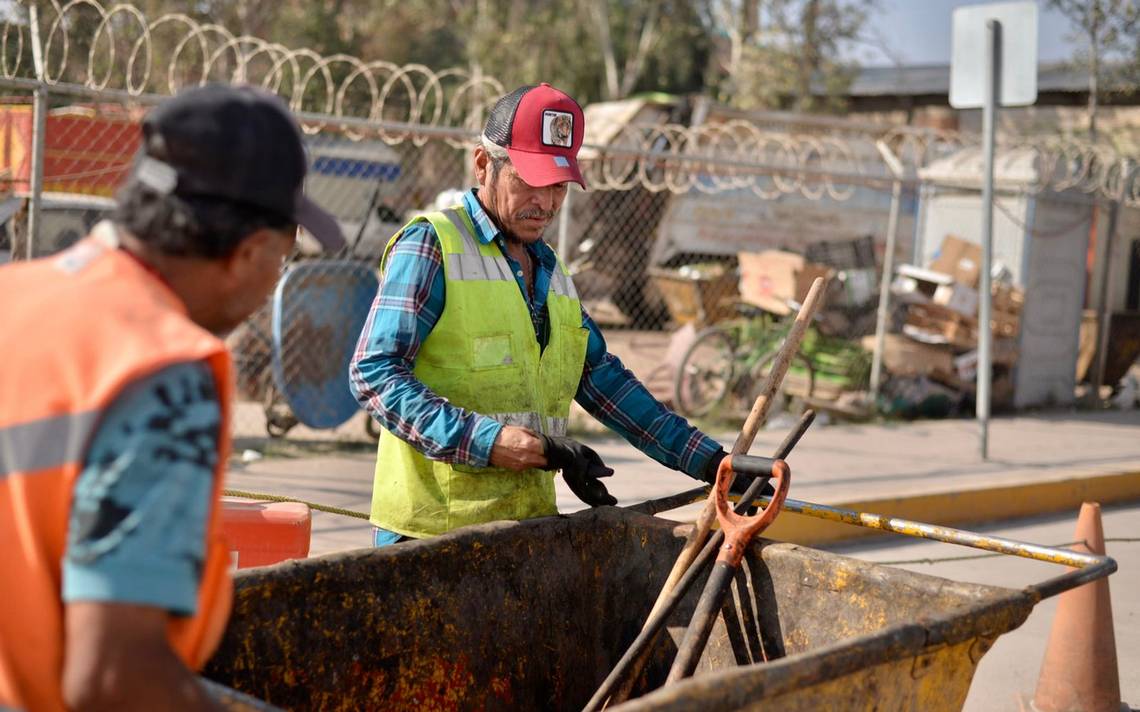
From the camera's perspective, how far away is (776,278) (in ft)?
35.8

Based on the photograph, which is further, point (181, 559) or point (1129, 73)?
point (1129, 73)

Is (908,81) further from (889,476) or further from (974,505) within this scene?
(974,505)

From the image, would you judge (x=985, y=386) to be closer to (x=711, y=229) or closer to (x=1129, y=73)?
(x=711, y=229)

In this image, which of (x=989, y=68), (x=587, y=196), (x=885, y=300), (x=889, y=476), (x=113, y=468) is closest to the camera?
(x=113, y=468)

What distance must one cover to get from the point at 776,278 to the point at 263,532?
782cm

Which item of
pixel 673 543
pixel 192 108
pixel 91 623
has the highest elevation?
pixel 192 108

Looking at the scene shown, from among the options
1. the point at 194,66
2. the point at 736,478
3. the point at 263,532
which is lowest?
the point at 263,532

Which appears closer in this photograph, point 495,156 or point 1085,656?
point 495,156

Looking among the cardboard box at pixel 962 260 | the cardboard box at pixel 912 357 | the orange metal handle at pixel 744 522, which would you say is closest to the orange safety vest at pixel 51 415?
the orange metal handle at pixel 744 522

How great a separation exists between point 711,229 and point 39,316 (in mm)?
15863

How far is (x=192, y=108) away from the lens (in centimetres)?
157

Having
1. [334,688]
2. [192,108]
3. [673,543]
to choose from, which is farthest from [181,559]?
[673,543]

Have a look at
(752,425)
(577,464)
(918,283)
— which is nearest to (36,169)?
(577,464)

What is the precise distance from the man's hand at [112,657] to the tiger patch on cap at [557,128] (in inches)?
77.4
